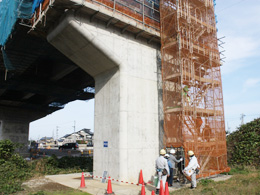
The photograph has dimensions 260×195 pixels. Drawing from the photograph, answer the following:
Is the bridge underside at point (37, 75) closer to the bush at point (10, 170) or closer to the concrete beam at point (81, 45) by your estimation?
the concrete beam at point (81, 45)

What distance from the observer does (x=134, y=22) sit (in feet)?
46.7

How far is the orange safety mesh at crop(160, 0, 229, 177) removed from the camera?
14289mm

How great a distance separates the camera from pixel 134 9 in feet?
49.5

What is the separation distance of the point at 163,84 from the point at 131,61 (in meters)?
2.60

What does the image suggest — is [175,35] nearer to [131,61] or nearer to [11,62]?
[131,61]

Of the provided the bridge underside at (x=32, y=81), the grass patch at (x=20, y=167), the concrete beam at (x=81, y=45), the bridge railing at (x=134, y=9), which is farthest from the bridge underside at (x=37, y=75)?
the grass patch at (x=20, y=167)

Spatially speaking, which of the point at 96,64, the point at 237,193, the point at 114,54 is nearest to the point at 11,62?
the point at 96,64

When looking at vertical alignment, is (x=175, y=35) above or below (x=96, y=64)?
above

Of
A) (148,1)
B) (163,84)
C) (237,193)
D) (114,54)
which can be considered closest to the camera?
(237,193)

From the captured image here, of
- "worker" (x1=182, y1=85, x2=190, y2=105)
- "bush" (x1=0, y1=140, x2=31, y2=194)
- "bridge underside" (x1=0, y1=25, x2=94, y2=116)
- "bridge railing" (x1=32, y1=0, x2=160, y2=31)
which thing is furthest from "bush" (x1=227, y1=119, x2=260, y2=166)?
"bridge underside" (x1=0, y1=25, x2=94, y2=116)

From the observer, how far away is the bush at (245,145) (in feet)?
57.1

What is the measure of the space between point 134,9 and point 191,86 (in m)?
6.09

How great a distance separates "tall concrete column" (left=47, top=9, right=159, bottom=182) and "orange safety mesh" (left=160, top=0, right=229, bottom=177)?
117 centimetres

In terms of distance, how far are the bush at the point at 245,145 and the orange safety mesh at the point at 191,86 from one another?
2.80m
